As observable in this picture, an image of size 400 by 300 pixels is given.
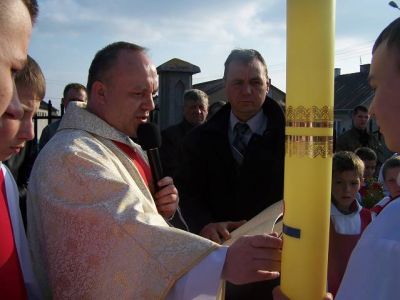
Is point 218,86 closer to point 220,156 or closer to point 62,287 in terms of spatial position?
point 220,156

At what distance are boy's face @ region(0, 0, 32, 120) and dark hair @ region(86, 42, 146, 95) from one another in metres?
1.25

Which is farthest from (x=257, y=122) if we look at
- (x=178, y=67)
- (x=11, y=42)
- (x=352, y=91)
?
(x=352, y=91)

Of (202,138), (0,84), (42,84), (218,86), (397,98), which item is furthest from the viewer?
(218,86)

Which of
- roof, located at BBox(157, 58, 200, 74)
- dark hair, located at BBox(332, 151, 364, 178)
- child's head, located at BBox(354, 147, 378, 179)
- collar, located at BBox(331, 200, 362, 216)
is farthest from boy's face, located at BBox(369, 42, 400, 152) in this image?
roof, located at BBox(157, 58, 200, 74)

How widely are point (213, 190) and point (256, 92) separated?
2.52ft

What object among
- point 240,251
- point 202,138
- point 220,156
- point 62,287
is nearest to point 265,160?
point 220,156

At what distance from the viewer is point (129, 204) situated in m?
1.81

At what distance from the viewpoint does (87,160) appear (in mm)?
1901

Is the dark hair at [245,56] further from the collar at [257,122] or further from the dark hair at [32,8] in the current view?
the dark hair at [32,8]

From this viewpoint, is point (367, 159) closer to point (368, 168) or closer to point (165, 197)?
point (368, 168)

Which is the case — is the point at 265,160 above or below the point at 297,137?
below

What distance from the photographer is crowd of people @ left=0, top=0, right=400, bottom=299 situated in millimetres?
1194

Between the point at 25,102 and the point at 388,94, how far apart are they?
157cm

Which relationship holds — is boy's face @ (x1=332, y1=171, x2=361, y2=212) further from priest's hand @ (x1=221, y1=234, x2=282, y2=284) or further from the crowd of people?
priest's hand @ (x1=221, y1=234, x2=282, y2=284)
